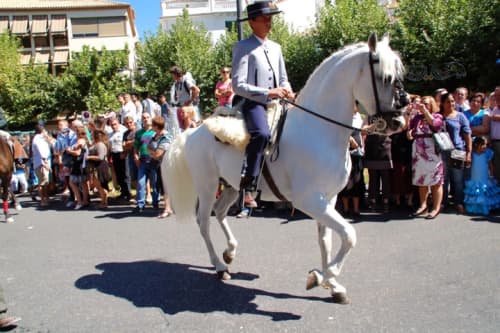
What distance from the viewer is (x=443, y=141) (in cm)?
734

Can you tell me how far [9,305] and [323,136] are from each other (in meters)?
3.69

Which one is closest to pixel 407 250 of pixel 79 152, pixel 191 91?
pixel 191 91

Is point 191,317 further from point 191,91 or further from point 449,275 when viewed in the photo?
point 191,91

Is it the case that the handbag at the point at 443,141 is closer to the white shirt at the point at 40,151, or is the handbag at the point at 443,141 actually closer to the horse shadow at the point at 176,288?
the horse shadow at the point at 176,288

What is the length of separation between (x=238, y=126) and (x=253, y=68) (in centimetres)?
61

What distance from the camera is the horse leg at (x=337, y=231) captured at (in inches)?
150

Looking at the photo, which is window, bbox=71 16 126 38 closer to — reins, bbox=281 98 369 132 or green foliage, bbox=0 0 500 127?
green foliage, bbox=0 0 500 127

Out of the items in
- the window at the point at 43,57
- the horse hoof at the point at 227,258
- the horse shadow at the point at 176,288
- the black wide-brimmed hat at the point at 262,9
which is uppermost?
the window at the point at 43,57

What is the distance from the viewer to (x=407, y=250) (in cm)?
565

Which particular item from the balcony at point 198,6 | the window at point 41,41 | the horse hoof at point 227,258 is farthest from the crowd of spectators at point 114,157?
the window at point 41,41

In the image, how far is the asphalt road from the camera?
377 cm

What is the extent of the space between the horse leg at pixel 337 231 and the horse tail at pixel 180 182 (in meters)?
2.03

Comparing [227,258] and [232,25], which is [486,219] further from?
[232,25]

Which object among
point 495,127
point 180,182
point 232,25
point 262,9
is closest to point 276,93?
point 262,9
